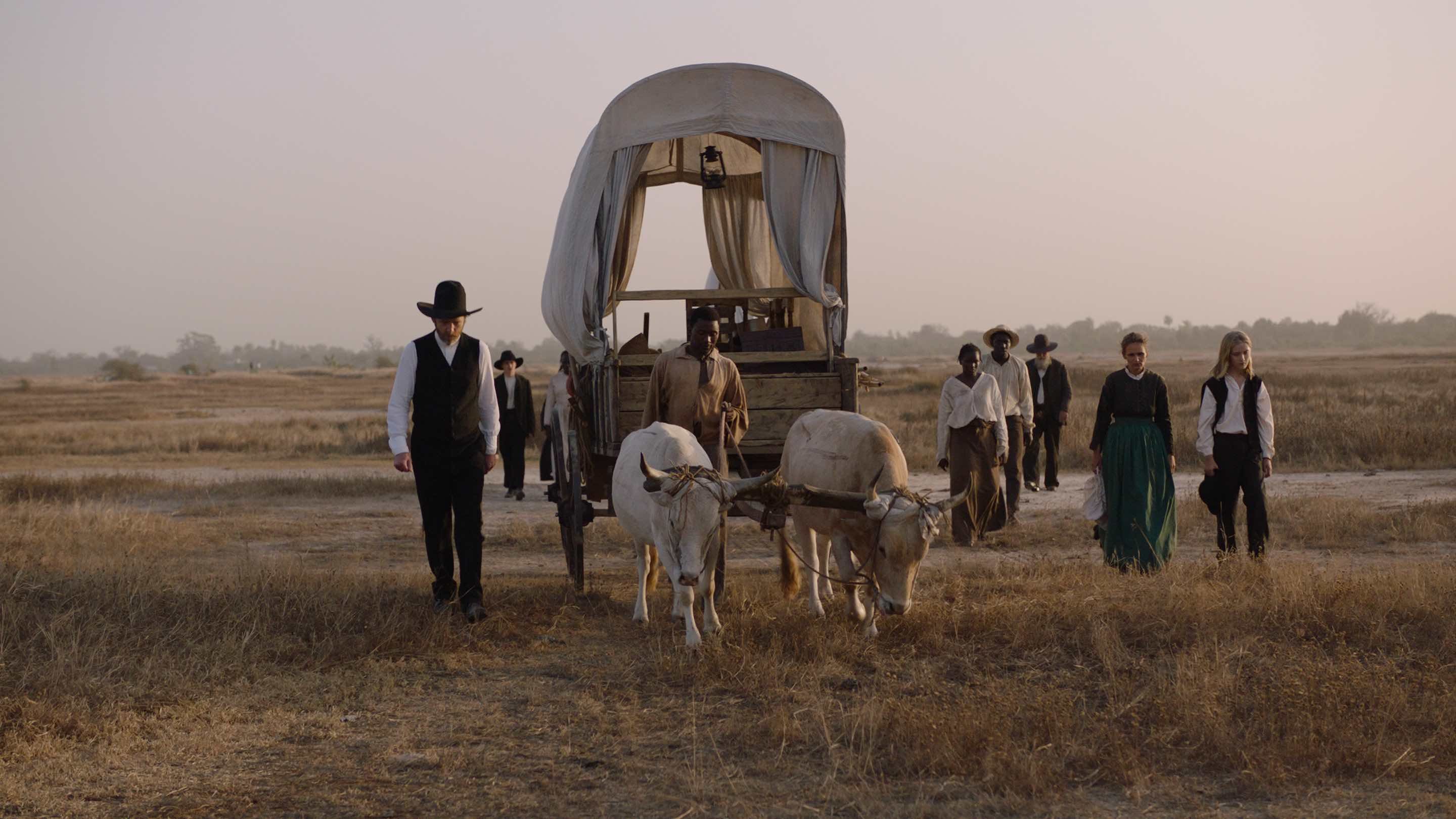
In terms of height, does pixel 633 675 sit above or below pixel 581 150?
below

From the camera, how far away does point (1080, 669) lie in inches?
255

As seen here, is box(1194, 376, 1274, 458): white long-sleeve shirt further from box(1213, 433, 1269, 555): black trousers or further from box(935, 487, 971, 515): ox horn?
box(935, 487, 971, 515): ox horn

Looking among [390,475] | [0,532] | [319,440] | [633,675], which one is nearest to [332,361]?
[319,440]

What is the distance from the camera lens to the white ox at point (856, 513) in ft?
21.9

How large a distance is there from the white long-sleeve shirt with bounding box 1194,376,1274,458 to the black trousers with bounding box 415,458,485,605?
4.93 meters

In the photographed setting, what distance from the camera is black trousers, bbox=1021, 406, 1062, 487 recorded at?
13.8 meters

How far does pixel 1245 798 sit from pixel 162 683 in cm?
516

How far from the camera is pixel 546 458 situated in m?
14.4

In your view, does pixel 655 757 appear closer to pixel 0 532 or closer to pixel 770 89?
pixel 770 89

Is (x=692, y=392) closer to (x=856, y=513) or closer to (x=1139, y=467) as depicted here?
(x=856, y=513)

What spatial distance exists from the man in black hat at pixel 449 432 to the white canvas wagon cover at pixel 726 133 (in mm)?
1481

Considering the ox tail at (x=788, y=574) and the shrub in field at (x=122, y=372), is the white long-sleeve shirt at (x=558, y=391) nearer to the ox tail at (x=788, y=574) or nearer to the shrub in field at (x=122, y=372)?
the ox tail at (x=788, y=574)

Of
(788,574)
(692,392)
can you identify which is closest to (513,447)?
(692,392)

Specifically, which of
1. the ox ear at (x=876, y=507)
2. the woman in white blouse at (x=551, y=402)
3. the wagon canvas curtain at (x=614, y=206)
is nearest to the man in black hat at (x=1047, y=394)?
the woman in white blouse at (x=551, y=402)
